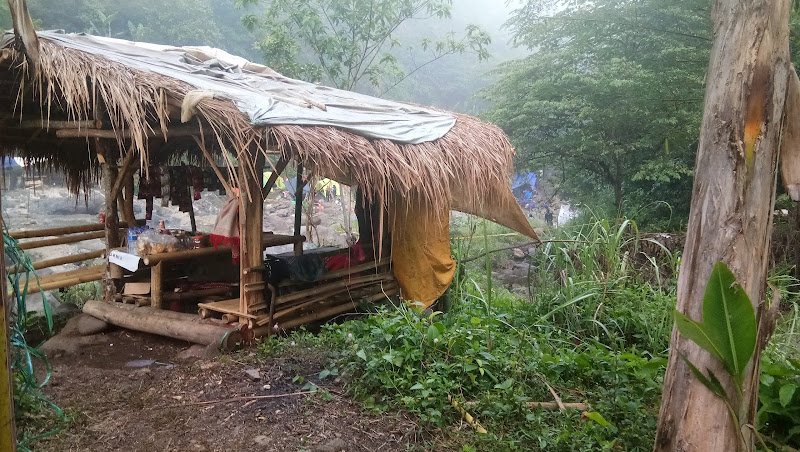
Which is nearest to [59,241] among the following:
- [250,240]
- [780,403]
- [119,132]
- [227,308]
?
[119,132]

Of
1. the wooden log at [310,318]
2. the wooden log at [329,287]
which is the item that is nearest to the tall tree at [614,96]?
the wooden log at [329,287]

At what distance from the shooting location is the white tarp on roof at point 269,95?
412cm

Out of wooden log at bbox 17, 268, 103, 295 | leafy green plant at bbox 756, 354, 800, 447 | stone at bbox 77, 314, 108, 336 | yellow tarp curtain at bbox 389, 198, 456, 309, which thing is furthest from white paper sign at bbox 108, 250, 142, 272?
leafy green plant at bbox 756, 354, 800, 447

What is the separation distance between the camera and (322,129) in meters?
4.17

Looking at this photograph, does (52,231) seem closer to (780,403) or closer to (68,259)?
(68,259)

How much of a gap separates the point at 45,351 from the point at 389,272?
3494 millimetres

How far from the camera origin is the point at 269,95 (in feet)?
15.3

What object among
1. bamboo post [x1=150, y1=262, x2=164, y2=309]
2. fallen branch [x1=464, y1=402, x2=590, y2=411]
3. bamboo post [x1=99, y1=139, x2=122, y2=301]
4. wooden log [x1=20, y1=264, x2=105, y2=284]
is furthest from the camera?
wooden log [x1=20, y1=264, x2=105, y2=284]

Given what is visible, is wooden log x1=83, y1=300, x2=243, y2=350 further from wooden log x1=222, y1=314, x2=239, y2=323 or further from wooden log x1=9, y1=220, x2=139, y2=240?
wooden log x1=9, y1=220, x2=139, y2=240

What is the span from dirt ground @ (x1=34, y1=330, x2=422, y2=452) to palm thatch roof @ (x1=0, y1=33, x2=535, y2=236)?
1568 millimetres

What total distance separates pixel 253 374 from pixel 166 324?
1354mm

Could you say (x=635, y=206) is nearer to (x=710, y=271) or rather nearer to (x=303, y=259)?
(x=303, y=259)

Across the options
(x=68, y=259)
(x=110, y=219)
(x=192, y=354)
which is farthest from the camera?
(x=68, y=259)

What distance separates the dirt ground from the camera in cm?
282
